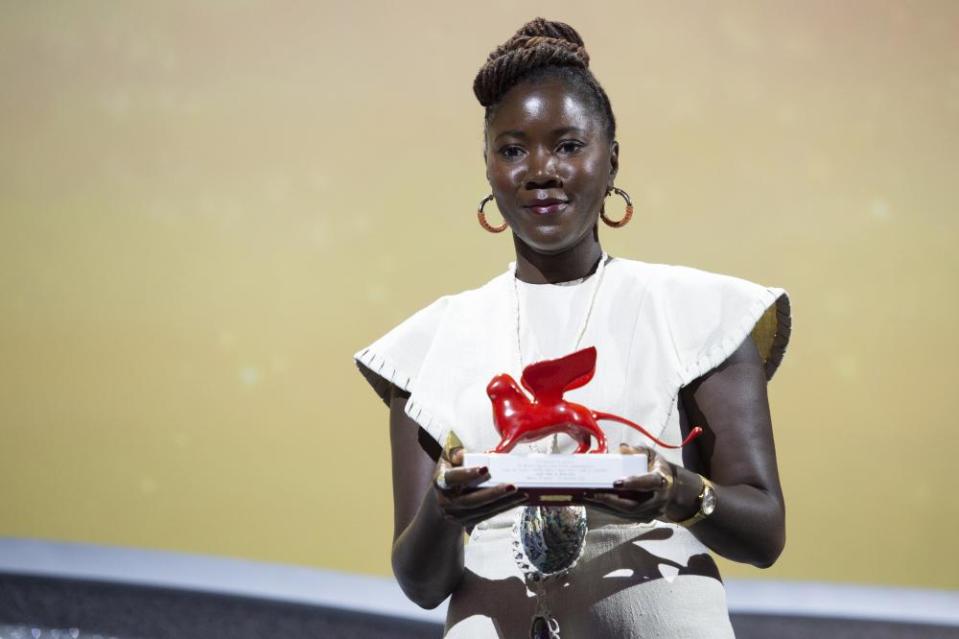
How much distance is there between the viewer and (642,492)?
95cm

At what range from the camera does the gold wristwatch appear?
1037mm

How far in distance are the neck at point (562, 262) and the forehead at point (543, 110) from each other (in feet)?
0.49

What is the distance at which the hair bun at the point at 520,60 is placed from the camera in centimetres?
128

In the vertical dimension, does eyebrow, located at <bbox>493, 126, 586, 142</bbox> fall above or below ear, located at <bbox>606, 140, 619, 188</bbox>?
above

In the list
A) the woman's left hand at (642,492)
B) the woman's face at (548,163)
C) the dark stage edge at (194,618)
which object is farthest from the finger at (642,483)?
the dark stage edge at (194,618)

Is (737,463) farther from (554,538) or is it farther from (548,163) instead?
(548,163)

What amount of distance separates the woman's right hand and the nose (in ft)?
1.20

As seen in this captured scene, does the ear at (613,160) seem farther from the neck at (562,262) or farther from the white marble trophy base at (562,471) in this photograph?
the white marble trophy base at (562,471)

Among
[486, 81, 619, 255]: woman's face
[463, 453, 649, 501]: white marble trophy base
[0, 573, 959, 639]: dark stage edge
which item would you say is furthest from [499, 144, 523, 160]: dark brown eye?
[0, 573, 959, 639]: dark stage edge

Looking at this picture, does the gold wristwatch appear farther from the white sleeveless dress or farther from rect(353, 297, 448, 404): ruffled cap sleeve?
rect(353, 297, 448, 404): ruffled cap sleeve

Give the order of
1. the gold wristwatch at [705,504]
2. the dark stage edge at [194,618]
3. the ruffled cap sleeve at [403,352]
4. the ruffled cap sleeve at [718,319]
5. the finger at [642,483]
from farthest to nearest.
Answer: the dark stage edge at [194,618], the ruffled cap sleeve at [403,352], the ruffled cap sleeve at [718,319], the gold wristwatch at [705,504], the finger at [642,483]

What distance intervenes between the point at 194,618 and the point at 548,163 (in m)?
1.24

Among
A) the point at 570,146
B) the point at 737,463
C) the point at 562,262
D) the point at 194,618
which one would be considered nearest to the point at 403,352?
the point at 562,262

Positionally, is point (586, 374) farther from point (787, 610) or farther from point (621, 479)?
point (787, 610)
